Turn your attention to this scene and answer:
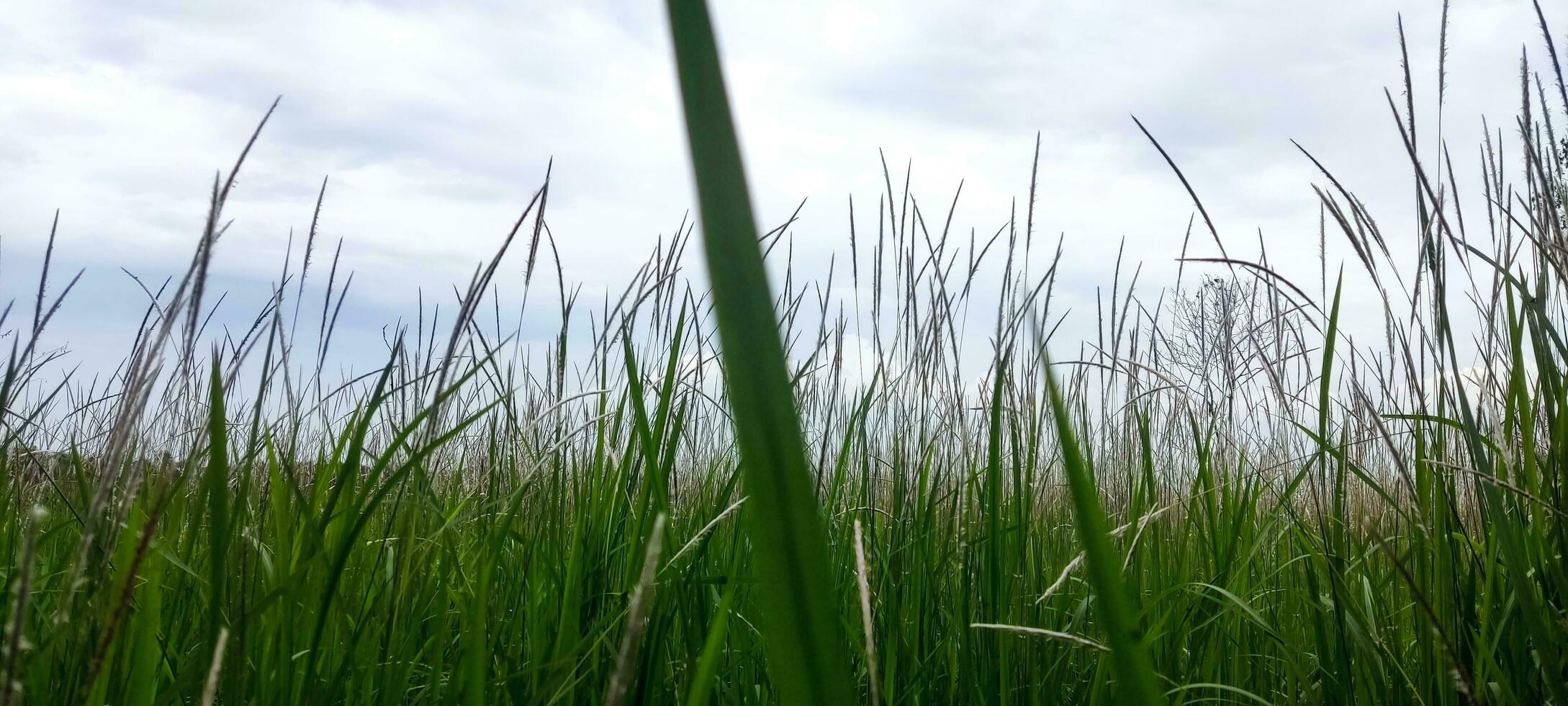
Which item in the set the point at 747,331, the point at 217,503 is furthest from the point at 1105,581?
the point at 217,503

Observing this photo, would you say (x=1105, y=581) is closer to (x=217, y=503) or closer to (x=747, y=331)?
(x=747, y=331)

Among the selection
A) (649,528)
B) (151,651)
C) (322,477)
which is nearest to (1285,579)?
(649,528)

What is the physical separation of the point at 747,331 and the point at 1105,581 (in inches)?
7.8

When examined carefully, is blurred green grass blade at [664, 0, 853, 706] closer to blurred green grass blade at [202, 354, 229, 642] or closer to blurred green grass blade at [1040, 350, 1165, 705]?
blurred green grass blade at [1040, 350, 1165, 705]

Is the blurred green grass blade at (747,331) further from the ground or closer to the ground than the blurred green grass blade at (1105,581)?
further from the ground

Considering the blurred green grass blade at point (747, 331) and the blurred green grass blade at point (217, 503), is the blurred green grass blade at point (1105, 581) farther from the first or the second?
the blurred green grass blade at point (217, 503)

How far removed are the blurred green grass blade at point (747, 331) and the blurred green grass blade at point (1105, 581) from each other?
0.41ft

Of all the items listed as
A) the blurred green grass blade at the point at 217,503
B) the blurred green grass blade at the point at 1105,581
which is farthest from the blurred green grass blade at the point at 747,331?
the blurred green grass blade at the point at 217,503

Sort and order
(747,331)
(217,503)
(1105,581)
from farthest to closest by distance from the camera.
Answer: (217,503), (1105,581), (747,331)

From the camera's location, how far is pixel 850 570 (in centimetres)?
146

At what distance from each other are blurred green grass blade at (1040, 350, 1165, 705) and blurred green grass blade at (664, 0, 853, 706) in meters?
0.12

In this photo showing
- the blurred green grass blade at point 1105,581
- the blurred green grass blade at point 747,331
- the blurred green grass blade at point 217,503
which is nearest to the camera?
the blurred green grass blade at point 747,331

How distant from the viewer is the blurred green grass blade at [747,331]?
0.17m

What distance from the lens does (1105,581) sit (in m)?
0.31
